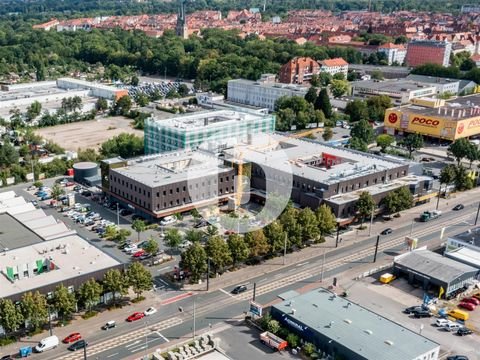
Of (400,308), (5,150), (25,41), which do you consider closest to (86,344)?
(400,308)

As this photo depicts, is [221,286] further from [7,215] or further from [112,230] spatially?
[7,215]

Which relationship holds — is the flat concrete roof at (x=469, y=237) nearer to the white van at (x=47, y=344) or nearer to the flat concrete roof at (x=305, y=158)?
the flat concrete roof at (x=305, y=158)

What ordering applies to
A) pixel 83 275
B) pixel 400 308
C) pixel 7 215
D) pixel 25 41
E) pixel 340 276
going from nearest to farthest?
pixel 83 275
pixel 400 308
pixel 340 276
pixel 7 215
pixel 25 41

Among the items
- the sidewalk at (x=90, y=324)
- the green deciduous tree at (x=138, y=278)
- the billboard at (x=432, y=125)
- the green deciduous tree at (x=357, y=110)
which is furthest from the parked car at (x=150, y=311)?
the green deciduous tree at (x=357, y=110)

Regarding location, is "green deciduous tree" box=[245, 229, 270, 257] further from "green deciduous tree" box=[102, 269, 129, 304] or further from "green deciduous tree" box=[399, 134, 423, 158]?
"green deciduous tree" box=[399, 134, 423, 158]

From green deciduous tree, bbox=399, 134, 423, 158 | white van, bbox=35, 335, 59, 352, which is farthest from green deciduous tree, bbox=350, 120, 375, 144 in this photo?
white van, bbox=35, 335, 59, 352

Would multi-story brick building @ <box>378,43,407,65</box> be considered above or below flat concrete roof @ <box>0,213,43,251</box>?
above
